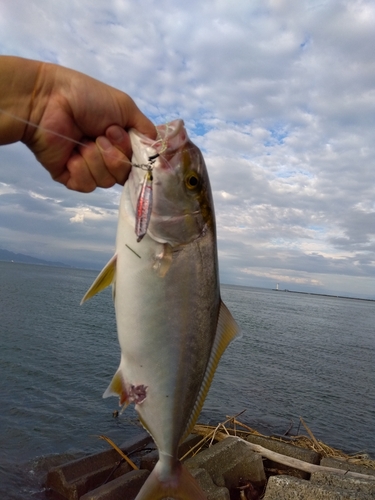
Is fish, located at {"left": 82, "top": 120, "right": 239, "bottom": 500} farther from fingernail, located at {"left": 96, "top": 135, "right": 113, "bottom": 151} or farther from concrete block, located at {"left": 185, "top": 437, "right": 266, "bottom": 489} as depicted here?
concrete block, located at {"left": 185, "top": 437, "right": 266, "bottom": 489}

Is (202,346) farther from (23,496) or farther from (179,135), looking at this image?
(23,496)

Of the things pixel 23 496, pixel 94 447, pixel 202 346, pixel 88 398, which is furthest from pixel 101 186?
pixel 88 398

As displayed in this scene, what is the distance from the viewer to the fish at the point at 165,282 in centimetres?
305

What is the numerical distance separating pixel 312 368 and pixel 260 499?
22.9 meters

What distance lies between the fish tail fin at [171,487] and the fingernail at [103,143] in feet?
9.28

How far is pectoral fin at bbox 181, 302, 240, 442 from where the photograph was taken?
3.56 meters

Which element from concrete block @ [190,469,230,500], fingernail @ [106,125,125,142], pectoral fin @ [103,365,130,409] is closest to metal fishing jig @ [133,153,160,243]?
fingernail @ [106,125,125,142]

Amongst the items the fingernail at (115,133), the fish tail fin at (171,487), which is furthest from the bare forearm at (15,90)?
the fish tail fin at (171,487)

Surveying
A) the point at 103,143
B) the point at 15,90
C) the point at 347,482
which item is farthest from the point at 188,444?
the point at 15,90

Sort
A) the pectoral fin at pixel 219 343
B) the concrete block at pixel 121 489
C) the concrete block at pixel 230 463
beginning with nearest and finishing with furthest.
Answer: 1. the pectoral fin at pixel 219 343
2. the concrete block at pixel 121 489
3. the concrete block at pixel 230 463

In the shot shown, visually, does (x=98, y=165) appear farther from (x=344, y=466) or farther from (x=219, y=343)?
(x=344, y=466)

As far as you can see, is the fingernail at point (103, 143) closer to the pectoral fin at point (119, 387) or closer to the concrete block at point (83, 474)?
the pectoral fin at point (119, 387)

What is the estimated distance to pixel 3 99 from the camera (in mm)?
3082

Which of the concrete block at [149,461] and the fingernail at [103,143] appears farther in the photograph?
the concrete block at [149,461]
